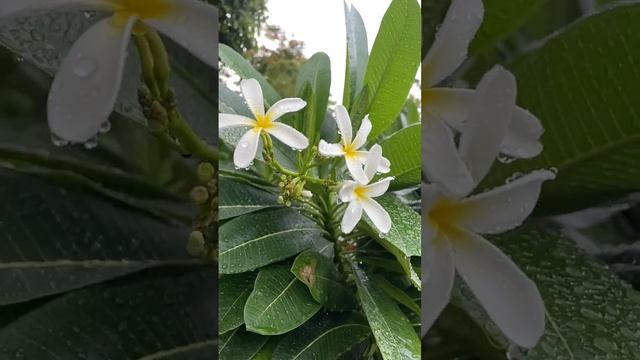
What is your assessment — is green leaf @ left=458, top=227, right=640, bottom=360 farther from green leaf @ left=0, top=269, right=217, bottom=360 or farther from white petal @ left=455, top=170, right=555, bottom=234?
green leaf @ left=0, top=269, right=217, bottom=360

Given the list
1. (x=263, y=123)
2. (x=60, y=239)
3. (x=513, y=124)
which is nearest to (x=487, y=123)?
(x=513, y=124)

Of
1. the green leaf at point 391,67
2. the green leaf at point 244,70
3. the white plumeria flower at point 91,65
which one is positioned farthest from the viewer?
the green leaf at point 391,67

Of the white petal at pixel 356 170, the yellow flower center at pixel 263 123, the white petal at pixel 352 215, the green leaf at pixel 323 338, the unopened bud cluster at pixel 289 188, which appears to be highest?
the yellow flower center at pixel 263 123

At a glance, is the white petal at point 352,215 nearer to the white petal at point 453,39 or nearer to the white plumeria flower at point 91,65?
the white petal at point 453,39

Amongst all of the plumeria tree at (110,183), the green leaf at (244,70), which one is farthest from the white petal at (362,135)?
the plumeria tree at (110,183)

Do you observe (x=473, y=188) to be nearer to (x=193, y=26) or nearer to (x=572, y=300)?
(x=572, y=300)

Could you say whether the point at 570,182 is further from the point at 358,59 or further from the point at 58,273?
the point at 58,273

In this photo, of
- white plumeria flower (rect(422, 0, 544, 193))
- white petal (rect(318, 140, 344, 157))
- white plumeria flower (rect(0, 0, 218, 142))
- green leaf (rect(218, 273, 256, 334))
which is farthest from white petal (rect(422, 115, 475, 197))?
white plumeria flower (rect(0, 0, 218, 142))

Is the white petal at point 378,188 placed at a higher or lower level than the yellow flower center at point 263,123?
lower
